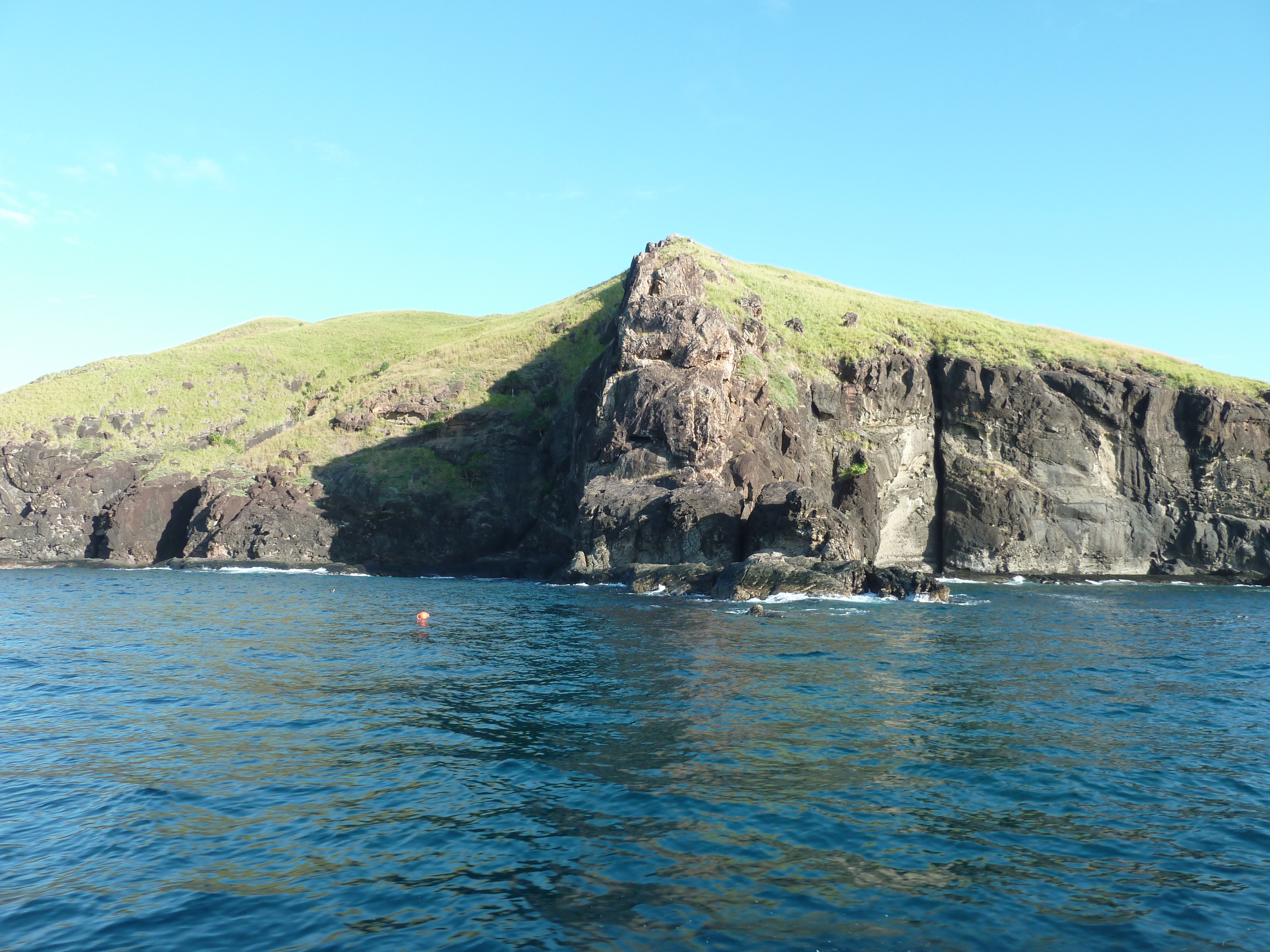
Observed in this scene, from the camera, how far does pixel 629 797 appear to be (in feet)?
38.3

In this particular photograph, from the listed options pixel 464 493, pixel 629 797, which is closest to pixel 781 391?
pixel 464 493

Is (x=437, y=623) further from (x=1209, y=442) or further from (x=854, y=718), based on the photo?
(x=1209, y=442)

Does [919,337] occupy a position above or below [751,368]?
above

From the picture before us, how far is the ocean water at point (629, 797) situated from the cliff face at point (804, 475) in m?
34.1

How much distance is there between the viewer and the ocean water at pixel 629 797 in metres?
8.17

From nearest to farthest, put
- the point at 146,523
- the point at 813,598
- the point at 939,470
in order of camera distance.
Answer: the point at 813,598, the point at 939,470, the point at 146,523

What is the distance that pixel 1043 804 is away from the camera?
457 inches

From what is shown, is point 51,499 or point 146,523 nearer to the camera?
point 146,523

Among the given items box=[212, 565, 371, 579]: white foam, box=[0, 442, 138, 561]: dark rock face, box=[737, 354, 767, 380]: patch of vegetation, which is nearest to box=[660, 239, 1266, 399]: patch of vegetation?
box=[737, 354, 767, 380]: patch of vegetation

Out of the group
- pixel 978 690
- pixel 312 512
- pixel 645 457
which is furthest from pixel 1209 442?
pixel 312 512

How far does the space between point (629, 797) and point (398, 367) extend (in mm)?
90272

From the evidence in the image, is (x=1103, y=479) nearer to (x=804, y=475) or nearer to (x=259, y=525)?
(x=804, y=475)

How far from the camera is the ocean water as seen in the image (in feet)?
26.8

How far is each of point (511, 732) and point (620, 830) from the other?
5.17m
